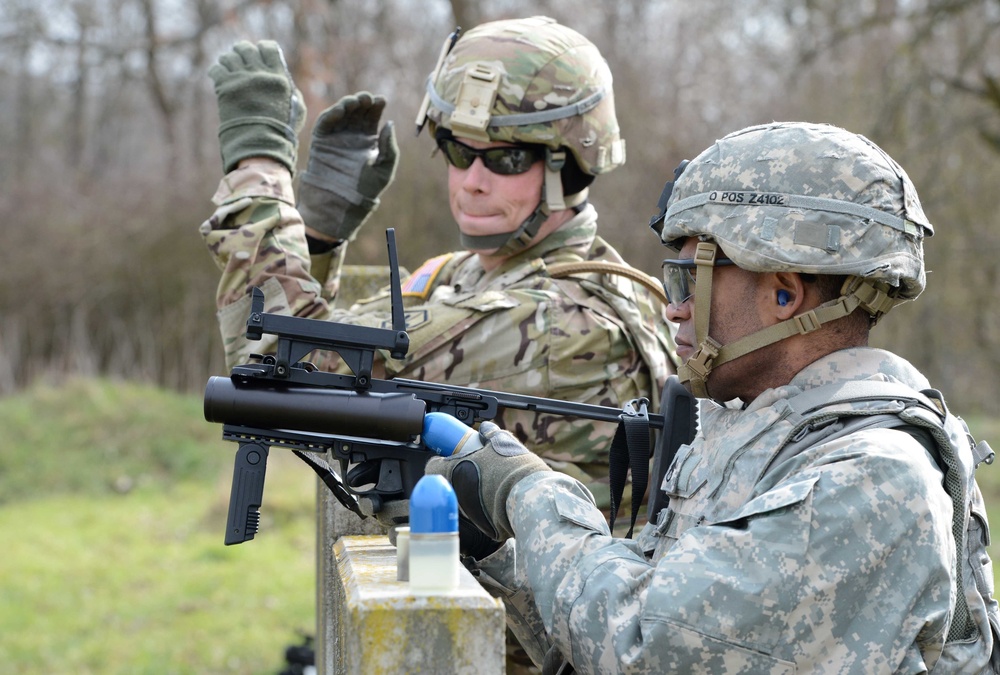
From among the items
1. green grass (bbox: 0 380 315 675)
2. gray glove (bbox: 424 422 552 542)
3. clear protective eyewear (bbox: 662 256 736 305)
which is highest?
clear protective eyewear (bbox: 662 256 736 305)

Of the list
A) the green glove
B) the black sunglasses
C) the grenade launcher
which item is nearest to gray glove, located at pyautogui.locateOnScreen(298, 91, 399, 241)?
the green glove

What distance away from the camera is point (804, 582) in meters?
2.07

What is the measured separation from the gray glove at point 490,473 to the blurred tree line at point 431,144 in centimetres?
1003

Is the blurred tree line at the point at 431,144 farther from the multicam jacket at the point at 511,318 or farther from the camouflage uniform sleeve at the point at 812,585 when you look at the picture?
the camouflage uniform sleeve at the point at 812,585

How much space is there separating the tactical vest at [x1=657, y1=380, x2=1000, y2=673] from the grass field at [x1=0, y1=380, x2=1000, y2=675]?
16.7ft

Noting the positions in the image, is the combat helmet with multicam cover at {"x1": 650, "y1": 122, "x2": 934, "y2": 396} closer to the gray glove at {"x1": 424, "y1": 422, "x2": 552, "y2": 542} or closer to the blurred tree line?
the gray glove at {"x1": 424, "y1": 422, "x2": 552, "y2": 542}

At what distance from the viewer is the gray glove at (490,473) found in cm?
253

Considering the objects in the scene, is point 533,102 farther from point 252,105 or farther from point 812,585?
point 812,585

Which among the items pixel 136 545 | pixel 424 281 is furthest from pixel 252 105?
pixel 136 545

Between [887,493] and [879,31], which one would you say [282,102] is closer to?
[887,493]

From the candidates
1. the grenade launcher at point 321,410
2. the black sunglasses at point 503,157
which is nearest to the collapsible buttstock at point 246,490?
the grenade launcher at point 321,410

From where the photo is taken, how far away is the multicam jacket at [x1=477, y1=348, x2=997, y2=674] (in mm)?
2076

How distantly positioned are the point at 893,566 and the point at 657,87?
1460 cm

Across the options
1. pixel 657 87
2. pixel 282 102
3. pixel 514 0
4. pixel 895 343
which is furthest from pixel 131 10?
pixel 282 102
